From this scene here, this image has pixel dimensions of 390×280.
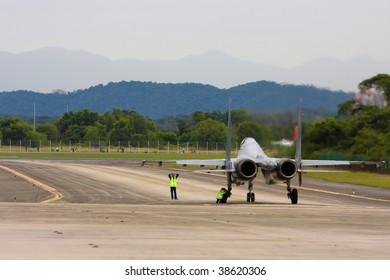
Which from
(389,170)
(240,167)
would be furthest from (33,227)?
(389,170)

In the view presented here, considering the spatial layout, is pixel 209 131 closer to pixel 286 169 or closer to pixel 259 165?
pixel 259 165

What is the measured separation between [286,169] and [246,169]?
6.84ft

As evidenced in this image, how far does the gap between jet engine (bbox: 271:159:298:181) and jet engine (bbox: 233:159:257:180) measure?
1146 millimetres

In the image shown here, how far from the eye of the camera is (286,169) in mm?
42188

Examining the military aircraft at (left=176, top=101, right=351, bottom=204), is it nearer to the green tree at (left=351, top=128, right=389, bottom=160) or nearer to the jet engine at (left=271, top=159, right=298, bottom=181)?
the jet engine at (left=271, top=159, right=298, bottom=181)

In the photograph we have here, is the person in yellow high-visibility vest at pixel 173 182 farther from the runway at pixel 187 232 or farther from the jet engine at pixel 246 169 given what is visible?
the jet engine at pixel 246 169

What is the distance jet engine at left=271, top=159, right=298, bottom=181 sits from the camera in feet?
138

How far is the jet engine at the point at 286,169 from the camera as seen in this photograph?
138 feet

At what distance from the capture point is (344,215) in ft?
113

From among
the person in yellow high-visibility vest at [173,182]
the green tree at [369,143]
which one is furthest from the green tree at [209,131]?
the person in yellow high-visibility vest at [173,182]

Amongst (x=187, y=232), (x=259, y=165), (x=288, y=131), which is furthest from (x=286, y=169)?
(x=187, y=232)
